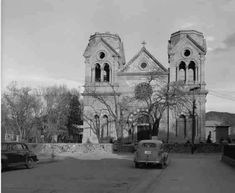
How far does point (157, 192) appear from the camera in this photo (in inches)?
483

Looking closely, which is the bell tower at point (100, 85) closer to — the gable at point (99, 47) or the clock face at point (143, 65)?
the gable at point (99, 47)

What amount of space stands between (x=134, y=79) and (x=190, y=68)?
8427 millimetres

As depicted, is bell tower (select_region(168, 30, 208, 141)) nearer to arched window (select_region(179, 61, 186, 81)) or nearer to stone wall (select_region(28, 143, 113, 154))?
arched window (select_region(179, 61, 186, 81))

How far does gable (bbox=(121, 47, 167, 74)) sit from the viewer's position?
5906 cm

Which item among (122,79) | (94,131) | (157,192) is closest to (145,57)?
(122,79)

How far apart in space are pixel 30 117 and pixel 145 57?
20945 mm

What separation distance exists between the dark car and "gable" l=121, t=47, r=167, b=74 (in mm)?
39154

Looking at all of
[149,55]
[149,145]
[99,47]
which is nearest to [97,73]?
[99,47]

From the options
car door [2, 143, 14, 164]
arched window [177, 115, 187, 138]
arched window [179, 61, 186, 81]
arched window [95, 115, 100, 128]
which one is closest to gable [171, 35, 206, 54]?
arched window [179, 61, 186, 81]

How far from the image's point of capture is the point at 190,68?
192ft

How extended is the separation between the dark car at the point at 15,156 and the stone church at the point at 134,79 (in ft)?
115

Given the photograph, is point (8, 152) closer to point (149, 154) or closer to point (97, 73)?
point (149, 154)

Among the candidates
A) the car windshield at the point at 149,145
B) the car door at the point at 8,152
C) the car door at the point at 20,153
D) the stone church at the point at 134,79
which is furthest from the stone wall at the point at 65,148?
the car door at the point at 8,152

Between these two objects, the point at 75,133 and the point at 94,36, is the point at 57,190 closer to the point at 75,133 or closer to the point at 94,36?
the point at 94,36
